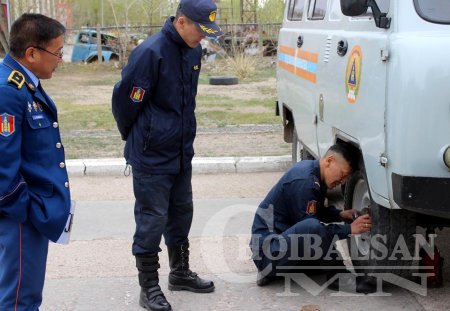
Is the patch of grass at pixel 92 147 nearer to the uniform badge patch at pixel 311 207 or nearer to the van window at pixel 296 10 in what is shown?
the van window at pixel 296 10

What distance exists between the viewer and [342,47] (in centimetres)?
428

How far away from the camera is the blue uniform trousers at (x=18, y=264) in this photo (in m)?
2.93

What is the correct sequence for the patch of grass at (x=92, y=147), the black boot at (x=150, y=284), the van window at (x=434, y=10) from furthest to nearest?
1. the patch of grass at (x=92, y=147)
2. the black boot at (x=150, y=284)
3. the van window at (x=434, y=10)


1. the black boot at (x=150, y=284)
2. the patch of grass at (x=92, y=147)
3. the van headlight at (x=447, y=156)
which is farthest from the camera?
the patch of grass at (x=92, y=147)

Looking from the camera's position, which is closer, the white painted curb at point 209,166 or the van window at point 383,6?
the van window at point 383,6

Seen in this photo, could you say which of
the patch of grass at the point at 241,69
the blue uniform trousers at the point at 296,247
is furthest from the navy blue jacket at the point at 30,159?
the patch of grass at the point at 241,69

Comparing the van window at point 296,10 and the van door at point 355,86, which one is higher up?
the van window at point 296,10

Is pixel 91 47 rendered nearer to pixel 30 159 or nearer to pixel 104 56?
pixel 104 56

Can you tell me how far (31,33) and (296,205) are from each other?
2.05m

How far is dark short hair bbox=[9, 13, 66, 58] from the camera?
2.92 metres

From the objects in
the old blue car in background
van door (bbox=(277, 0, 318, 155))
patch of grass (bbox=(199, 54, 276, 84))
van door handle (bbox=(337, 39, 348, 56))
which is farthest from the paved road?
the old blue car in background

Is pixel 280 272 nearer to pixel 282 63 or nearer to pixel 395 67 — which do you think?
pixel 395 67

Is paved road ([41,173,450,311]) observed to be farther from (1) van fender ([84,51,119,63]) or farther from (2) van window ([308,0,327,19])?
(1) van fender ([84,51,119,63])

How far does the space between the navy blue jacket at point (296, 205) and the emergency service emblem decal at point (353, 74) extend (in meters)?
0.52
